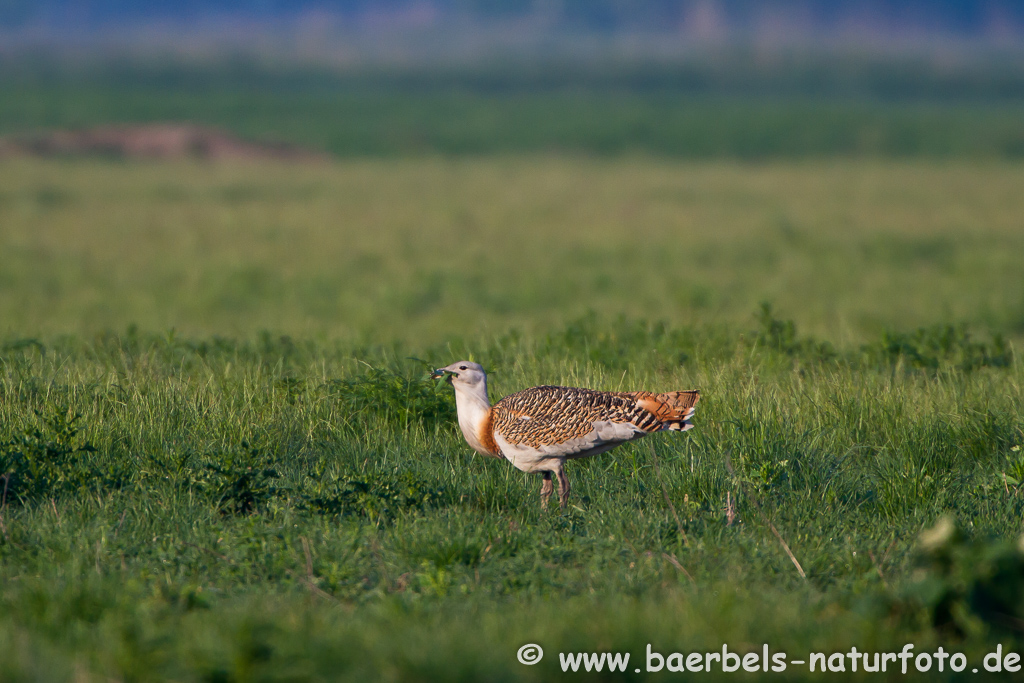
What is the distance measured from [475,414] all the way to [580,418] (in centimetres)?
66

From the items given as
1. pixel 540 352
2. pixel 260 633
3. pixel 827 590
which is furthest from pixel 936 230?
pixel 260 633

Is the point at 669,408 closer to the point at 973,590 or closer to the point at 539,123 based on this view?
the point at 973,590

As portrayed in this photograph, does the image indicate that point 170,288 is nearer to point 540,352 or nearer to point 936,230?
point 540,352

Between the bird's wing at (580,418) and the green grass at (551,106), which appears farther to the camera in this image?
the green grass at (551,106)

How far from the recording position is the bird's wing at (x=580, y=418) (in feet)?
18.2

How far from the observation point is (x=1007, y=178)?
120 ft

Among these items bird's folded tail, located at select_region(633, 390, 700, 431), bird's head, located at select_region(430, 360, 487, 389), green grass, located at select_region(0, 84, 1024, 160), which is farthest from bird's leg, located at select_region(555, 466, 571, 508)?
green grass, located at select_region(0, 84, 1024, 160)

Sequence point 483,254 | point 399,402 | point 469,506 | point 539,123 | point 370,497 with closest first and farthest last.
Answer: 1. point 370,497
2. point 469,506
3. point 399,402
4. point 483,254
5. point 539,123

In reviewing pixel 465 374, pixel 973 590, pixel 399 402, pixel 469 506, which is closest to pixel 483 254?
pixel 399 402

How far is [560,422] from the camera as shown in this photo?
5566mm

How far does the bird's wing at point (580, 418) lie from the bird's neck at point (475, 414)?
119 millimetres

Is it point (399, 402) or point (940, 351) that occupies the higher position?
point (940, 351)

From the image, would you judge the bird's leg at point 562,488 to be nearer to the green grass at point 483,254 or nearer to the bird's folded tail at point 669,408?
the bird's folded tail at point 669,408

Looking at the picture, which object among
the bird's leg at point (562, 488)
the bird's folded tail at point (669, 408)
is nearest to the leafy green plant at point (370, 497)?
the bird's leg at point (562, 488)
